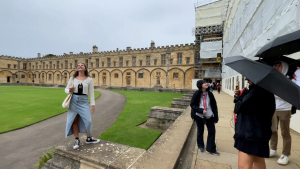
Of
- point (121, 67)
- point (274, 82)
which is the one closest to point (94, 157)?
point (274, 82)

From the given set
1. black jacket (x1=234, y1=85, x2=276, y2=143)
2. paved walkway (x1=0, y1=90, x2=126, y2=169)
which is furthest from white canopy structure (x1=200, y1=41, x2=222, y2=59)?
black jacket (x1=234, y1=85, x2=276, y2=143)

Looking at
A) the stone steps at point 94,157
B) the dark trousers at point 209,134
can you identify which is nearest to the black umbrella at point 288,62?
the dark trousers at point 209,134

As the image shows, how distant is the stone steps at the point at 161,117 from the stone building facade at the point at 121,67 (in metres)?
20.5

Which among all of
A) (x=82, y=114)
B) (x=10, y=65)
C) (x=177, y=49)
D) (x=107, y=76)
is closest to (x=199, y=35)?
(x=177, y=49)

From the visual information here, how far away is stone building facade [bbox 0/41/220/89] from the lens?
88.4 ft

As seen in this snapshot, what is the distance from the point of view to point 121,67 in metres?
31.9

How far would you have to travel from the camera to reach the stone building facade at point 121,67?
88.4ft

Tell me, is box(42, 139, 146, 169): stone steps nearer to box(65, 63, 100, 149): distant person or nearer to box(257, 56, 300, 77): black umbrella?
box(65, 63, 100, 149): distant person

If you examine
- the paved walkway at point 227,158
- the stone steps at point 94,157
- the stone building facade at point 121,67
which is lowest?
the paved walkway at point 227,158

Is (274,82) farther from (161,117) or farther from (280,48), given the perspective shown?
(161,117)

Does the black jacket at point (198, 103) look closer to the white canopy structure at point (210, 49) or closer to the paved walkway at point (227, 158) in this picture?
the paved walkway at point (227, 158)

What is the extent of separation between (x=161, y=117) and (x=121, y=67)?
28.1 m

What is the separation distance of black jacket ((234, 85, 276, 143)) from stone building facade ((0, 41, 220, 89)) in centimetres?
2330

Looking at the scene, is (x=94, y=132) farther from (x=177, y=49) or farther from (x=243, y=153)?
(x=177, y=49)
